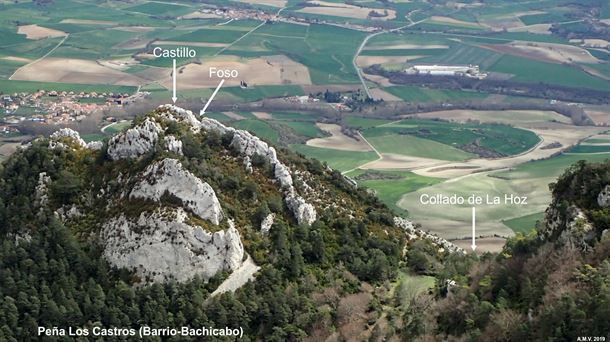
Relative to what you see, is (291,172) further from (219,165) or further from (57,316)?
(57,316)

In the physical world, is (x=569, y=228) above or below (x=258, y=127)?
above

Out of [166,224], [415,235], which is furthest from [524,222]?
[166,224]

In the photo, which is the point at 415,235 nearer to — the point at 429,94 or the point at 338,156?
the point at 338,156

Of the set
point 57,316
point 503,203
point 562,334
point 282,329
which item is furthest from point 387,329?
point 503,203

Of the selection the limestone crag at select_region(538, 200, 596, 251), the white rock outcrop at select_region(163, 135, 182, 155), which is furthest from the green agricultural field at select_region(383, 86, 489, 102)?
the limestone crag at select_region(538, 200, 596, 251)

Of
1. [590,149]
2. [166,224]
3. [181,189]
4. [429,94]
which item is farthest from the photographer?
[429,94]

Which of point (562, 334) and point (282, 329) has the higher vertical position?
point (562, 334)
